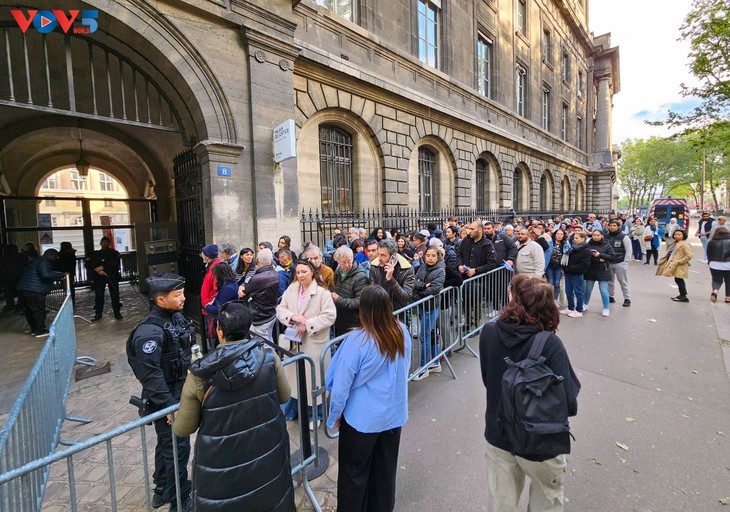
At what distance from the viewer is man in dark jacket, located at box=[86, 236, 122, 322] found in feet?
26.7

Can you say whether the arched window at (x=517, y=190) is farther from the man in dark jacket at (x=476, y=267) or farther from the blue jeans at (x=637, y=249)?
the man in dark jacket at (x=476, y=267)

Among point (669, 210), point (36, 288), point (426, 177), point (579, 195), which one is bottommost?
point (36, 288)

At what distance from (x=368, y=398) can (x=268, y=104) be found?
24.0ft

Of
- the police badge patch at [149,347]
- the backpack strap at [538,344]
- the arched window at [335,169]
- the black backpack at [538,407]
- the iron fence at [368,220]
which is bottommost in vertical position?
the black backpack at [538,407]

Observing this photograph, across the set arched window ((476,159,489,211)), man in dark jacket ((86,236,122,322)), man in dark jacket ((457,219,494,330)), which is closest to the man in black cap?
man in dark jacket ((457,219,494,330))

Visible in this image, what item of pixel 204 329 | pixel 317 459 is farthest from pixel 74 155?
pixel 317 459

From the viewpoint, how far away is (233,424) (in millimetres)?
1856

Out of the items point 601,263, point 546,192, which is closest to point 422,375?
point 601,263

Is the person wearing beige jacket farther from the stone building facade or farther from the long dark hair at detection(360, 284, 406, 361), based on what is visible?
the stone building facade

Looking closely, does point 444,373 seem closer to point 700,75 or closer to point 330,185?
point 330,185

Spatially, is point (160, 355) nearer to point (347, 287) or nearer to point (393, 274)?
point (347, 287)

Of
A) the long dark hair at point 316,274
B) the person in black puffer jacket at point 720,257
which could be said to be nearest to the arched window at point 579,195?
the person in black puffer jacket at point 720,257

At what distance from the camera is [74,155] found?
13.4m

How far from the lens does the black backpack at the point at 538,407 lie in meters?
1.90
